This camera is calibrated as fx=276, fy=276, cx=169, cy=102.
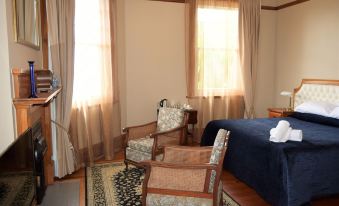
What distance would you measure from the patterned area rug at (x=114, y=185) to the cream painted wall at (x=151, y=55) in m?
1.24

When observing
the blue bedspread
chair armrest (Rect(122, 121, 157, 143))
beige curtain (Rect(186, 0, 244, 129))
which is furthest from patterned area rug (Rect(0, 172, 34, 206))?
beige curtain (Rect(186, 0, 244, 129))

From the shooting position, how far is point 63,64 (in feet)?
A: 12.0

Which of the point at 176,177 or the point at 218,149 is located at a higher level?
the point at 218,149

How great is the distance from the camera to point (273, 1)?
5590 mm

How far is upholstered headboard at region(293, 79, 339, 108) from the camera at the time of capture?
4.35m

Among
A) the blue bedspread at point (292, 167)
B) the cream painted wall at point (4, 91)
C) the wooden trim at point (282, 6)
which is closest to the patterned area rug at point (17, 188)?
the cream painted wall at point (4, 91)

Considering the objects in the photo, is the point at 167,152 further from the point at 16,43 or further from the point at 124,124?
the point at 124,124

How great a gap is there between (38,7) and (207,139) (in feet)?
9.19

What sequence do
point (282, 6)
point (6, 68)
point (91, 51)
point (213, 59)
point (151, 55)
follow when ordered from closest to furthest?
point (6, 68) < point (91, 51) < point (151, 55) < point (213, 59) < point (282, 6)

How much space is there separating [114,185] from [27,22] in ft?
6.71

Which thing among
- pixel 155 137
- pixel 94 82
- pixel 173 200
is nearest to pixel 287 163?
pixel 173 200

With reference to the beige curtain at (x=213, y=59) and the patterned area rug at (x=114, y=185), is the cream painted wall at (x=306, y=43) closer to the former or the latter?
the beige curtain at (x=213, y=59)

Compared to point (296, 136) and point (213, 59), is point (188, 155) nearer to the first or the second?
point (296, 136)

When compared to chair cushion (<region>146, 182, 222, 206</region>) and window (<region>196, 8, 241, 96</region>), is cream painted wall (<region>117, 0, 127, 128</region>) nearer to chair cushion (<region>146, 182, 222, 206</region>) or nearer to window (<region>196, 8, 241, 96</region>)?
window (<region>196, 8, 241, 96</region>)
